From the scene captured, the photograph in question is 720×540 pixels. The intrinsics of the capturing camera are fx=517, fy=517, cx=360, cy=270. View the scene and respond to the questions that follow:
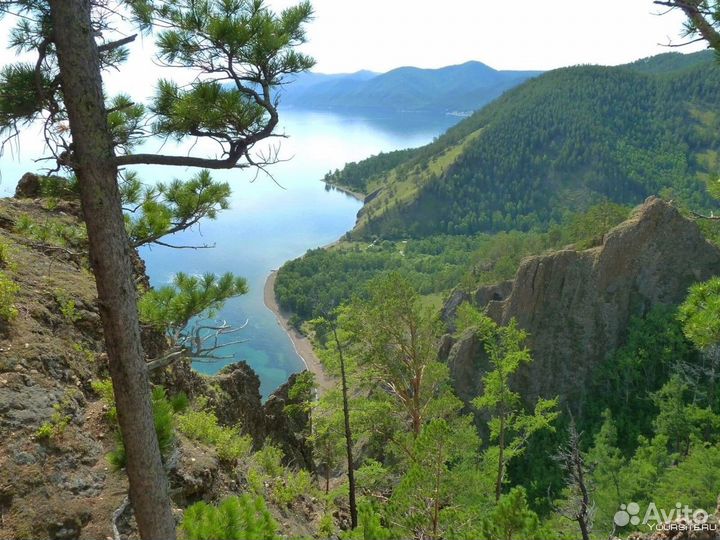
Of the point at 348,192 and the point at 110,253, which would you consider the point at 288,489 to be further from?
the point at 348,192

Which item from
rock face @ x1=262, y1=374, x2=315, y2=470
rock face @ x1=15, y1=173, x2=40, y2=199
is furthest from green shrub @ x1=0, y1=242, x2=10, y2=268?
rock face @ x1=262, y1=374, x2=315, y2=470

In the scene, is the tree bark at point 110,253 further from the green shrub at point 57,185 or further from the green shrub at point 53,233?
the green shrub at point 53,233

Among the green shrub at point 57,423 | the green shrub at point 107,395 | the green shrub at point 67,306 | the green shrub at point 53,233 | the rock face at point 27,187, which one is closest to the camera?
the green shrub at point 53,233

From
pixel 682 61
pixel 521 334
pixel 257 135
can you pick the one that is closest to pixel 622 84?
pixel 682 61

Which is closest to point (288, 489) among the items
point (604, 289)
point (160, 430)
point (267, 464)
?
point (267, 464)

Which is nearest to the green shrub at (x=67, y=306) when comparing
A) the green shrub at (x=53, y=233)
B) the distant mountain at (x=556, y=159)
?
the green shrub at (x=53, y=233)

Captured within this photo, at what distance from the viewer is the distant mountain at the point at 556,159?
123 metres

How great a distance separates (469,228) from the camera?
399 ft

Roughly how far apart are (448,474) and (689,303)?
4503 mm

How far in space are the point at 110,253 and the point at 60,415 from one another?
A: 3.45 m

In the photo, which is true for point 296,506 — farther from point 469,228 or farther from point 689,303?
point 469,228

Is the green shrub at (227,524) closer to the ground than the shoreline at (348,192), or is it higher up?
higher up

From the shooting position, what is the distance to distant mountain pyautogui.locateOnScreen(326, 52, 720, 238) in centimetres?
12329

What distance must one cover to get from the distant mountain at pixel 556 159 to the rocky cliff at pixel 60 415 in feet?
340
